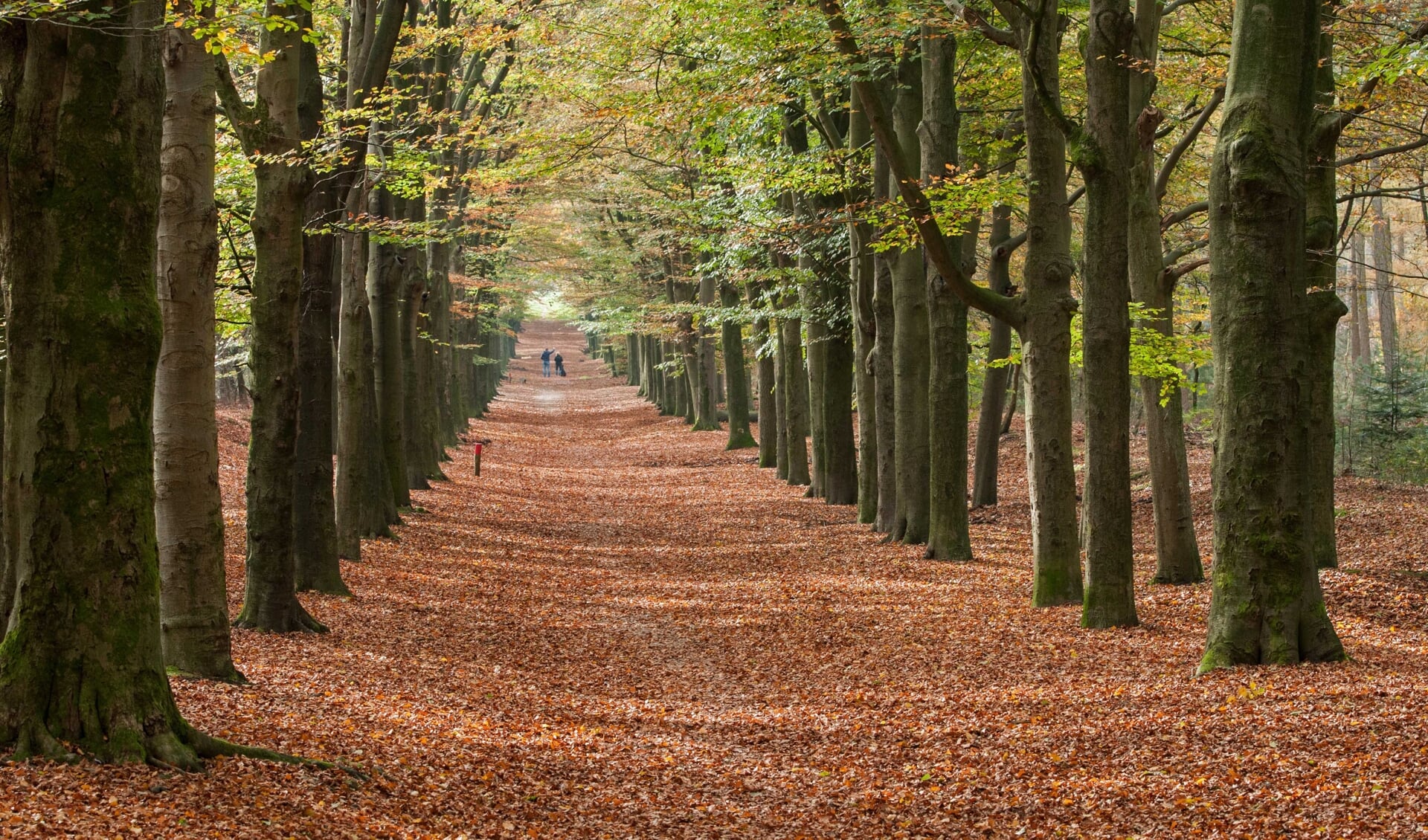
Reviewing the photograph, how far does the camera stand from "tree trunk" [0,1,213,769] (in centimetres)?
502

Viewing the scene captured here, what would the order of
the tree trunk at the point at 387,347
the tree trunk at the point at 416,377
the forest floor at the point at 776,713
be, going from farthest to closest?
the tree trunk at the point at 416,377
the tree trunk at the point at 387,347
the forest floor at the point at 776,713

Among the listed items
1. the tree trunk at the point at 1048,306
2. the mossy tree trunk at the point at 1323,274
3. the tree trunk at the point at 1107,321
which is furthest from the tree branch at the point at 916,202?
the mossy tree trunk at the point at 1323,274

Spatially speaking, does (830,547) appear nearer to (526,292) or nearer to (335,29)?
(335,29)

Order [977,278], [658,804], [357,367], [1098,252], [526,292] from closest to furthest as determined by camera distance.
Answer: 1. [658,804]
2. [1098,252]
3. [357,367]
4. [977,278]
5. [526,292]

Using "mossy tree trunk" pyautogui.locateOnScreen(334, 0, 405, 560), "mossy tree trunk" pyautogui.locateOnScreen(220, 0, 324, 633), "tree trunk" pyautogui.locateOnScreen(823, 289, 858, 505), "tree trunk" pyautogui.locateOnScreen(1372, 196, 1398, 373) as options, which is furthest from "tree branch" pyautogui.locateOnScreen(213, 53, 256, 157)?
"tree trunk" pyautogui.locateOnScreen(1372, 196, 1398, 373)

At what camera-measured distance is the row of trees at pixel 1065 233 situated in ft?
25.9

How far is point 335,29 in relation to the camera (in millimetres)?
17734

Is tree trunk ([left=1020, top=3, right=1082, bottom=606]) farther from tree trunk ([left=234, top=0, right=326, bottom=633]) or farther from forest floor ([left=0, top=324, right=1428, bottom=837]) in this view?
tree trunk ([left=234, top=0, right=326, bottom=633])

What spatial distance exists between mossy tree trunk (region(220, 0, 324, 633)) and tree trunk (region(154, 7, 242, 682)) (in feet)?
6.47

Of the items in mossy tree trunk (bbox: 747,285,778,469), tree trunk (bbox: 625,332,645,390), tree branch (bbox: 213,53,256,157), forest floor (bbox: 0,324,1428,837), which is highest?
tree branch (bbox: 213,53,256,157)

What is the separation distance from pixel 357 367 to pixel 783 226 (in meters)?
6.15

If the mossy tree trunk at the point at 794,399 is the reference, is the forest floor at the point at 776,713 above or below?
below

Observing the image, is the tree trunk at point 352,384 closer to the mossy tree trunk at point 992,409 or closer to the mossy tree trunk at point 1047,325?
the mossy tree trunk at point 1047,325

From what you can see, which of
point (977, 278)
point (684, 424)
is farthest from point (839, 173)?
point (684, 424)
